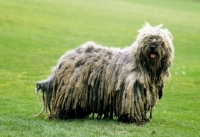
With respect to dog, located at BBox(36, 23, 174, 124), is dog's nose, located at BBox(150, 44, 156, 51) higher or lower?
higher

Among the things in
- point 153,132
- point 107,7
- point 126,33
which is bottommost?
point 153,132

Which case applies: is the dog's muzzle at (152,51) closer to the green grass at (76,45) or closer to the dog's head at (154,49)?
the dog's head at (154,49)

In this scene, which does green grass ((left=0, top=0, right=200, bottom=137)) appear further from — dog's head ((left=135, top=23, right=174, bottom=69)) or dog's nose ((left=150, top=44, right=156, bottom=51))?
dog's nose ((left=150, top=44, right=156, bottom=51))

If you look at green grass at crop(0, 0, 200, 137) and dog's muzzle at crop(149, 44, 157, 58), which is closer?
green grass at crop(0, 0, 200, 137)

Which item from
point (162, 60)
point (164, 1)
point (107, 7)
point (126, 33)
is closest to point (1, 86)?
point (162, 60)

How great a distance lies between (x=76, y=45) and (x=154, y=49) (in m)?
18.3

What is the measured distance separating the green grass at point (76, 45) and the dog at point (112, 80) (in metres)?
0.32

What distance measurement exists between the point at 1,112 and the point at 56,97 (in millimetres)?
1240

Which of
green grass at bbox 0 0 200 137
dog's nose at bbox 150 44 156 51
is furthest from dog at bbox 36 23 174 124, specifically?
green grass at bbox 0 0 200 137

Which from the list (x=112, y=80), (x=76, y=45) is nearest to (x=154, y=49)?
(x=112, y=80)

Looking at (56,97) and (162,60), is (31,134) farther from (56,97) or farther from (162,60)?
(162,60)

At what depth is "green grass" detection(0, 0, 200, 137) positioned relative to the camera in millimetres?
8828

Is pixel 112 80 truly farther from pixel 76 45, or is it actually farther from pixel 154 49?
pixel 76 45

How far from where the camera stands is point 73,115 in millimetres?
9820
